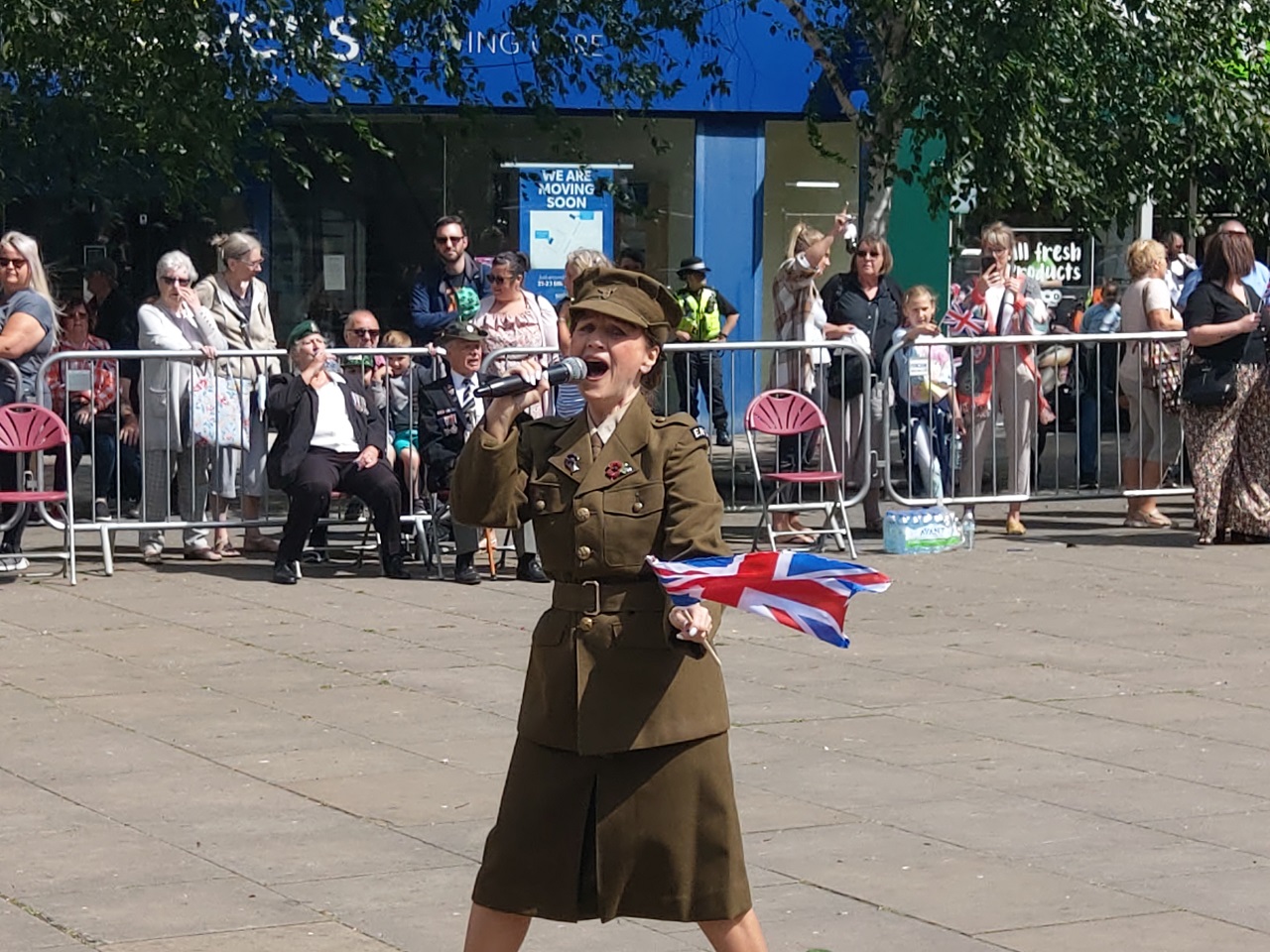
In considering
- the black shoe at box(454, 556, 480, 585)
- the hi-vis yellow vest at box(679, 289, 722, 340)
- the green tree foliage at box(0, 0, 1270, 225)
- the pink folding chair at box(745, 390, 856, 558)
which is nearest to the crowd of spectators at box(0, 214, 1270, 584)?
the black shoe at box(454, 556, 480, 585)

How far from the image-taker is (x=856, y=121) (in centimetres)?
1599

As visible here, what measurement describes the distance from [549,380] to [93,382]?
847cm

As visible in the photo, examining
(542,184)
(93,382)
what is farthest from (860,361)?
(542,184)

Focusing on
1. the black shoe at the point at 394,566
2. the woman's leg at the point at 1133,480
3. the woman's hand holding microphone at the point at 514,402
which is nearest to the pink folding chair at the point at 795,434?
the black shoe at the point at 394,566

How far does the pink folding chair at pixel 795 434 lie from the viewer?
12.6 metres

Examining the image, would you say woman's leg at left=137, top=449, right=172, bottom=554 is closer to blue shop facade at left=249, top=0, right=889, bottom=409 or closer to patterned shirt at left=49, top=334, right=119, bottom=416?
patterned shirt at left=49, top=334, right=119, bottom=416

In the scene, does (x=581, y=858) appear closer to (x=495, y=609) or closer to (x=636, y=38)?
(x=495, y=609)

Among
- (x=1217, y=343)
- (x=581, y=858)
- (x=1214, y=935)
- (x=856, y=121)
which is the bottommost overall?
(x=1214, y=935)

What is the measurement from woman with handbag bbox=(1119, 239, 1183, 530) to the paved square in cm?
228

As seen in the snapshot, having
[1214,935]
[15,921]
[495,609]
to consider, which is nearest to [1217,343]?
[495,609]

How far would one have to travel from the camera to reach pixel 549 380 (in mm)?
4395

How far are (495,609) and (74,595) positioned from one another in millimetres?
2269

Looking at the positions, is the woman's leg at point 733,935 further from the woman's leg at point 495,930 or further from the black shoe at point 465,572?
the black shoe at point 465,572

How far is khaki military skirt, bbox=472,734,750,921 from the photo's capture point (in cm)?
453
